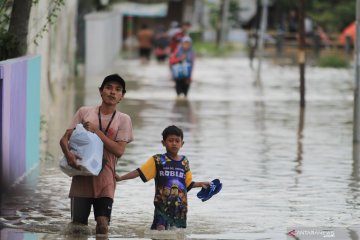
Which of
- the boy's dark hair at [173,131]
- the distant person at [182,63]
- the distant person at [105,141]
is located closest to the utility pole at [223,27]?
the distant person at [182,63]

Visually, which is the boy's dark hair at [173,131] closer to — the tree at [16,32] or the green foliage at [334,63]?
the tree at [16,32]

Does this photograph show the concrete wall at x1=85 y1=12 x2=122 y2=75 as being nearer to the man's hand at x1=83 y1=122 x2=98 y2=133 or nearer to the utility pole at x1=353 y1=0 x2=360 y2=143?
the utility pole at x1=353 y1=0 x2=360 y2=143

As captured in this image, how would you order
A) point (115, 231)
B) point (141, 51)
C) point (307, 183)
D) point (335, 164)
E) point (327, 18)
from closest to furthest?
1. point (115, 231)
2. point (307, 183)
3. point (335, 164)
4. point (141, 51)
5. point (327, 18)

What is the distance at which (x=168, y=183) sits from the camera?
36.1 feet

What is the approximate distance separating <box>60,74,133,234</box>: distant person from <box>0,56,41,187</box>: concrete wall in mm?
1802

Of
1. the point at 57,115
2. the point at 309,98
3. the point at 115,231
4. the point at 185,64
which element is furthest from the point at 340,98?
the point at 115,231

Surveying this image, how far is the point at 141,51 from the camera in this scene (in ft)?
158

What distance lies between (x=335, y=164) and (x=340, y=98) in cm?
1294

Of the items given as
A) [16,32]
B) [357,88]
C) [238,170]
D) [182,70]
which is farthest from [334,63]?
[16,32]

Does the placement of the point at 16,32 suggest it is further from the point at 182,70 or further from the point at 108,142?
the point at 182,70

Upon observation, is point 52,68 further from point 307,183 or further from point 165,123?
point 307,183

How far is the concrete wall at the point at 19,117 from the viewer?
42.5ft

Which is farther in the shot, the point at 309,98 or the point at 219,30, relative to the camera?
the point at 219,30

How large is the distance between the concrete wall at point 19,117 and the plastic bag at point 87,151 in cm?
196
